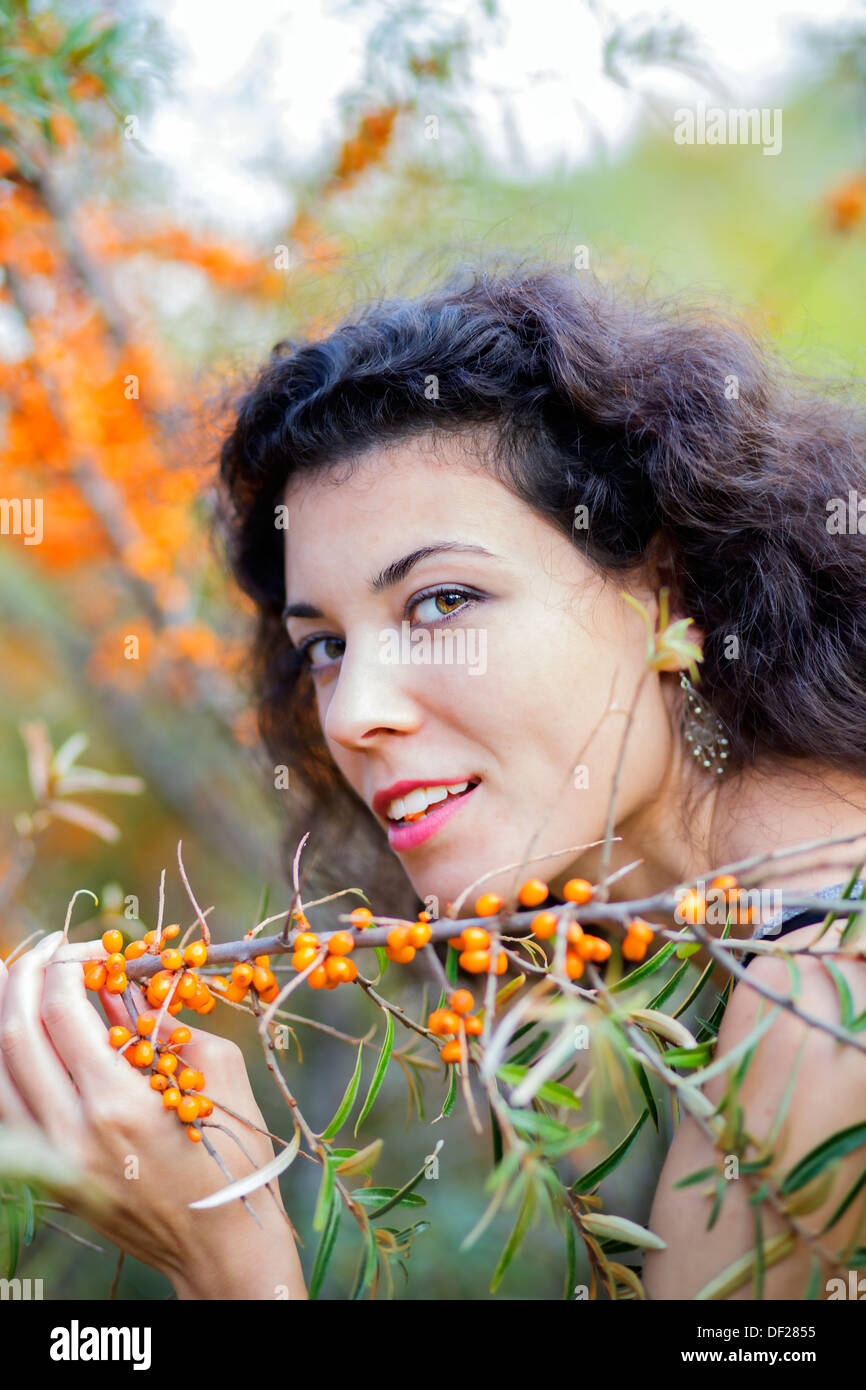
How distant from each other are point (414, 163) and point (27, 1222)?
2354mm

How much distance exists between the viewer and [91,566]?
3.21m

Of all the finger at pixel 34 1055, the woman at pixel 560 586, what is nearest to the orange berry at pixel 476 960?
the woman at pixel 560 586

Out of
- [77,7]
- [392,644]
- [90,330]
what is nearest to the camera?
[392,644]

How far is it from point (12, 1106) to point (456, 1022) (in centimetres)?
61

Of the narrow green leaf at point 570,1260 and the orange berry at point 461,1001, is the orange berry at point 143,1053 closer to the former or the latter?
the orange berry at point 461,1001

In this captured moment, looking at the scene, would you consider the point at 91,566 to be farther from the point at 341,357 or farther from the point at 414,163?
the point at 341,357

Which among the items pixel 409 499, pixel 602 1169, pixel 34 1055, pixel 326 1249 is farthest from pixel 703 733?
pixel 34 1055

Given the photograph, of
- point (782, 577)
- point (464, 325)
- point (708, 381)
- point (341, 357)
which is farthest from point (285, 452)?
point (782, 577)

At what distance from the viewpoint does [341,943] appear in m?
0.86

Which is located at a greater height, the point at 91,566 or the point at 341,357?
the point at 91,566

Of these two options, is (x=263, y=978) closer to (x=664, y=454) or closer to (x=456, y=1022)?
(x=456, y=1022)

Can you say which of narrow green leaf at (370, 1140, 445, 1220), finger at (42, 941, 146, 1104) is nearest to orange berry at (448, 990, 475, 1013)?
narrow green leaf at (370, 1140, 445, 1220)

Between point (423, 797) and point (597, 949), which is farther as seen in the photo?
point (423, 797)

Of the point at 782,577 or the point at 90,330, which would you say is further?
the point at 90,330
